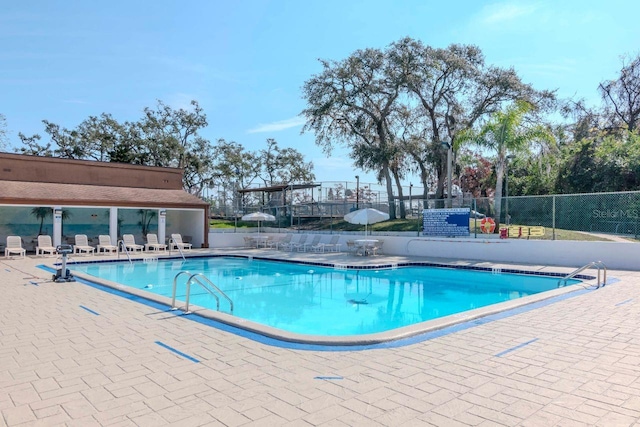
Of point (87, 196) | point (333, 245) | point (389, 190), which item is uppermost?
point (389, 190)

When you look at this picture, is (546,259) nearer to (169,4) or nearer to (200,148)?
(169,4)

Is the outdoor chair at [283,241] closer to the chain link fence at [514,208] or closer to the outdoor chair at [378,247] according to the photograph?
the chain link fence at [514,208]

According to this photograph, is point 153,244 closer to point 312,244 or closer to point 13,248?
point 13,248

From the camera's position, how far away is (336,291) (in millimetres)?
11344

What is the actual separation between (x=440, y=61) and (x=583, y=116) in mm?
15649

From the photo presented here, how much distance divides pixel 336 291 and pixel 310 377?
7.41m

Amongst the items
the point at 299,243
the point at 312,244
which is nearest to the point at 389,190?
the point at 312,244

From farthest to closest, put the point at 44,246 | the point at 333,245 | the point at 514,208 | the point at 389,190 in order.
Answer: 1. the point at 389,190
2. the point at 333,245
3. the point at 44,246
4. the point at 514,208

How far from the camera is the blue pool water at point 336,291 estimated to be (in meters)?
8.51

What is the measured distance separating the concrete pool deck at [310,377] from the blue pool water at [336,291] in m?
2.71

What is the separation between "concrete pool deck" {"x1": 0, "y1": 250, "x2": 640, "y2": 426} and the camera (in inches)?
124

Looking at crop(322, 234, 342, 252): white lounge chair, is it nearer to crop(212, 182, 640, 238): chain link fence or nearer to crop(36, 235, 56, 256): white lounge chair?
crop(212, 182, 640, 238): chain link fence

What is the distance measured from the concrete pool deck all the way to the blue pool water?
271cm

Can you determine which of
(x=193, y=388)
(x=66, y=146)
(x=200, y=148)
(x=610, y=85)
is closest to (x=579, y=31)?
(x=193, y=388)
